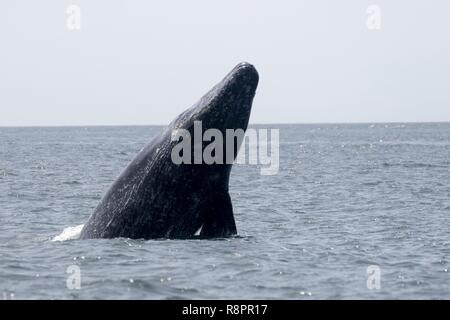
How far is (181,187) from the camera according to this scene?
15078 mm

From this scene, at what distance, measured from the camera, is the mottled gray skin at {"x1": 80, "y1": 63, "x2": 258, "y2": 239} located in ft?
49.4

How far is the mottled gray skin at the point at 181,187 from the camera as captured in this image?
49.4 feet

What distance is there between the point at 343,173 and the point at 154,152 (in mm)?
41224

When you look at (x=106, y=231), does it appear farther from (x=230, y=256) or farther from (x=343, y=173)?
(x=343, y=173)

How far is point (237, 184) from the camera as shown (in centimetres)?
4553
